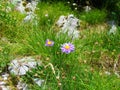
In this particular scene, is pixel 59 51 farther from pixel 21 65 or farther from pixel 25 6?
pixel 25 6

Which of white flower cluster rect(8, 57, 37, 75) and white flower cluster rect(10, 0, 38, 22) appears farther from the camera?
white flower cluster rect(10, 0, 38, 22)

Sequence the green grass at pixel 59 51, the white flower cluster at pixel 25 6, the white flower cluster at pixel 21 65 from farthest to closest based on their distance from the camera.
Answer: the white flower cluster at pixel 25 6
the white flower cluster at pixel 21 65
the green grass at pixel 59 51

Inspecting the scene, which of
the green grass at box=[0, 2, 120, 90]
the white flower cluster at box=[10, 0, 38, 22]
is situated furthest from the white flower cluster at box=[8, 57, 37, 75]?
the white flower cluster at box=[10, 0, 38, 22]

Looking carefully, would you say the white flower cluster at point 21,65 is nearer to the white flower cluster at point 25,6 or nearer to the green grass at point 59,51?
the green grass at point 59,51

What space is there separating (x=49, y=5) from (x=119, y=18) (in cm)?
141

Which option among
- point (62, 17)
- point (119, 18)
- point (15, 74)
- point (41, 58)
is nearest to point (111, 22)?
point (119, 18)

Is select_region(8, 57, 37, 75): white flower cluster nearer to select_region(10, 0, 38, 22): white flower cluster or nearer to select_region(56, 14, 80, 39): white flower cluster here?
select_region(56, 14, 80, 39): white flower cluster

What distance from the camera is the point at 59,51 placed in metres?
5.67

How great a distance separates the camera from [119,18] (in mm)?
7535

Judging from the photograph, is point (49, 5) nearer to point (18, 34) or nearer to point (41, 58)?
point (18, 34)

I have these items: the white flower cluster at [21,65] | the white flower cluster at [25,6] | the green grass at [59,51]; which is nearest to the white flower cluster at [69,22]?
the green grass at [59,51]

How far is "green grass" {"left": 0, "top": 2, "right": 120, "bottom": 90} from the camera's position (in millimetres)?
5137

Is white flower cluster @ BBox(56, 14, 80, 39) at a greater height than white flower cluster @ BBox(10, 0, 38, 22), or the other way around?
white flower cluster @ BBox(10, 0, 38, 22)

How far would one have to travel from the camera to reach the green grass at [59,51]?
16.9 feet
